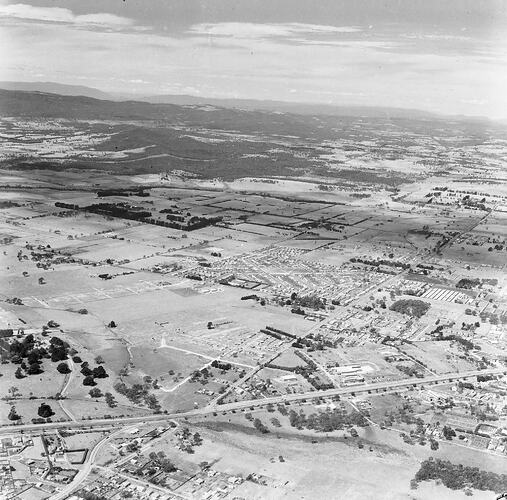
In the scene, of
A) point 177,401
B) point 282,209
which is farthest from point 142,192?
point 177,401

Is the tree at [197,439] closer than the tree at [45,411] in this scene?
Yes

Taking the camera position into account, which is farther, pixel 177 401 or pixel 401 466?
pixel 177 401

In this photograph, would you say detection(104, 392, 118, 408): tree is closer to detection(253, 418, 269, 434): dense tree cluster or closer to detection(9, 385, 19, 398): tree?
detection(9, 385, 19, 398): tree

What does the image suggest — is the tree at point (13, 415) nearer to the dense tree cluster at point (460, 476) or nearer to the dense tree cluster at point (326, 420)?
the dense tree cluster at point (326, 420)

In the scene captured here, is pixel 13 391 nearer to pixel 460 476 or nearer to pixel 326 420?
pixel 326 420

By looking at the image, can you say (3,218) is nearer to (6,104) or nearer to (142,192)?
(142,192)

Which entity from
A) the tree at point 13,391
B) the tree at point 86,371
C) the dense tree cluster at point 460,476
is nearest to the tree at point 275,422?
the dense tree cluster at point 460,476
